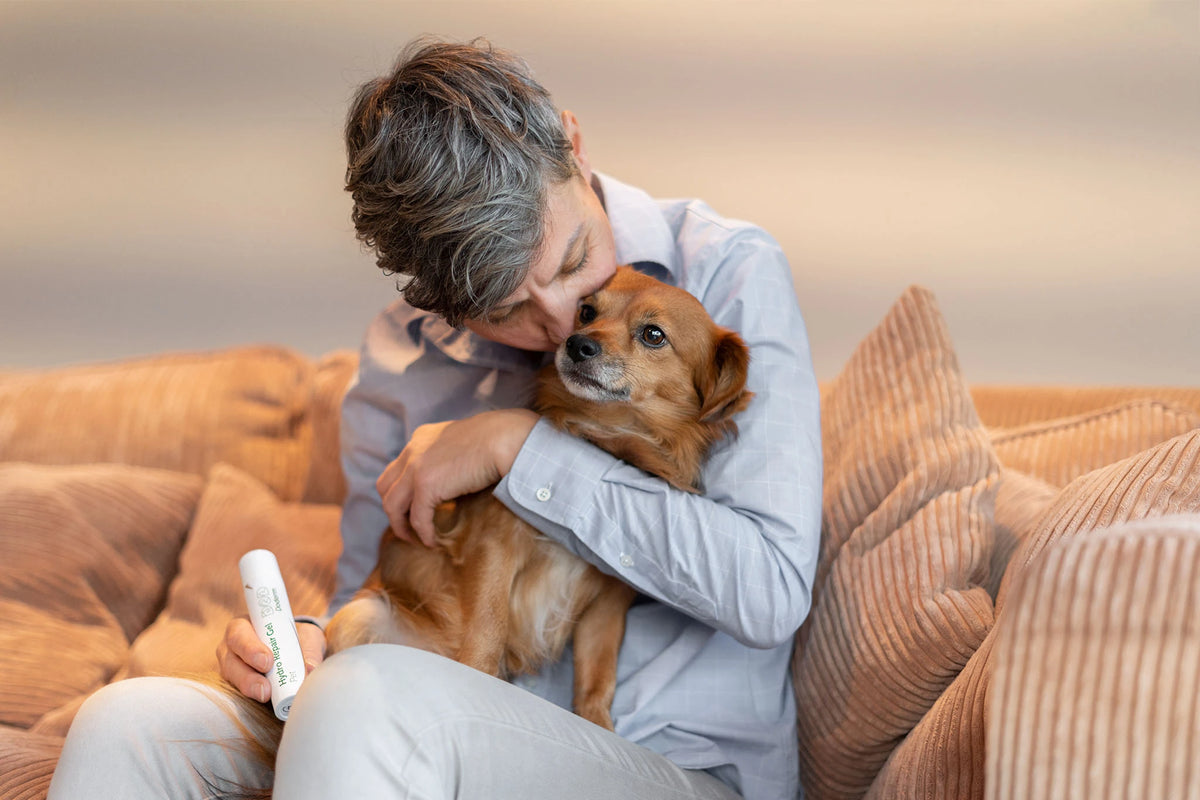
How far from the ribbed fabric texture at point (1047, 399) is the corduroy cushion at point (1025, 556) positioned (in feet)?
2.86

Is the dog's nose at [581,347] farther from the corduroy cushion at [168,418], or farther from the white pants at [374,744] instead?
the corduroy cushion at [168,418]

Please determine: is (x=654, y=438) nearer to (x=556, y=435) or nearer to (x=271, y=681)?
(x=556, y=435)

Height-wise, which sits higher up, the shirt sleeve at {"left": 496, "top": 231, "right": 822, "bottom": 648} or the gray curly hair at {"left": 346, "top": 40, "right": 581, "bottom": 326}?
the gray curly hair at {"left": 346, "top": 40, "right": 581, "bottom": 326}

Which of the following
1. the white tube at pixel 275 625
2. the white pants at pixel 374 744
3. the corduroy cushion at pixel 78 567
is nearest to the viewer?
the white pants at pixel 374 744

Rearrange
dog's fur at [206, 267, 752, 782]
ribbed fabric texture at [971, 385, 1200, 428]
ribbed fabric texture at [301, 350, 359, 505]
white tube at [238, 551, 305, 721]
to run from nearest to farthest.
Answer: white tube at [238, 551, 305, 721], dog's fur at [206, 267, 752, 782], ribbed fabric texture at [971, 385, 1200, 428], ribbed fabric texture at [301, 350, 359, 505]

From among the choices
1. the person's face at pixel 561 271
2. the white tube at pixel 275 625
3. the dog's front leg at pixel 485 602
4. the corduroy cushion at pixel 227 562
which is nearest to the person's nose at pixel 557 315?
the person's face at pixel 561 271

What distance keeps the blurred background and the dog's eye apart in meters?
0.87

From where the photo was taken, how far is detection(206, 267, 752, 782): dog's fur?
1429mm

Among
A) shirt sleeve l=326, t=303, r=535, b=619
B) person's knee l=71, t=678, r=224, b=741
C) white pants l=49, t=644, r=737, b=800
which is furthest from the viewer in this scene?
shirt sleeve l=326, t=303, r=535, b=619

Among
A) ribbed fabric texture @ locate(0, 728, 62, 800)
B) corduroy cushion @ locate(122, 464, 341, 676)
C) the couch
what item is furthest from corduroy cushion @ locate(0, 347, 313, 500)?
ribbed fabric texture @ locate(0, 728, 62, 800)

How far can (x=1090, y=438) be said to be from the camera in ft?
5.47

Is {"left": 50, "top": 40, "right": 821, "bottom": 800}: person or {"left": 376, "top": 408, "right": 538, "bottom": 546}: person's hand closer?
{"left": 50, "top": 40, "right": 821, "bottom": 800}: person

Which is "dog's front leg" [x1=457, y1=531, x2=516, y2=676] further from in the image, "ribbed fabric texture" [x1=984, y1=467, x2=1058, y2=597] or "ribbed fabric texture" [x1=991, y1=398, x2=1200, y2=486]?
"ribbed fabric texture" [x1=991, y1=398, x2=1200, y2=486]

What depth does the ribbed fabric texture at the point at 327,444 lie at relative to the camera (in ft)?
7.17
